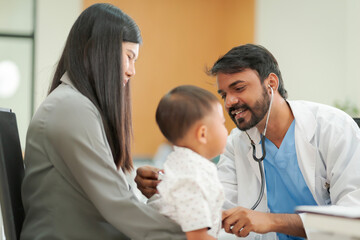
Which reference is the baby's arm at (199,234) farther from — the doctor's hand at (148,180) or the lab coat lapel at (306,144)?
the lab coat lapel at (306,144)

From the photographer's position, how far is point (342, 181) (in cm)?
159

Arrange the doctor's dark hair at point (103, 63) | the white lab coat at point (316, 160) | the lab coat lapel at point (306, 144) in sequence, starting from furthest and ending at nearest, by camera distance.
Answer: the lab coat lapel at point (306, 144) < the white lab coat at point (316, 160) < the doctor's dark hair at point (103, 63)

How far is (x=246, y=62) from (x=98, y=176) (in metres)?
0.91

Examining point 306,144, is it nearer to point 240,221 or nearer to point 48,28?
point 240,221

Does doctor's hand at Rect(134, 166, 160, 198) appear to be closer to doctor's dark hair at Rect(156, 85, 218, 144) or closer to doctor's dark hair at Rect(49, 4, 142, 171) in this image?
doctor's dark hair at Rect(49, 4, 142, 171)

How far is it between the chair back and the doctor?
0.84 metres

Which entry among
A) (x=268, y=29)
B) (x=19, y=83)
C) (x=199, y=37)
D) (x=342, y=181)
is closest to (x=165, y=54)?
(x=199, y=37)

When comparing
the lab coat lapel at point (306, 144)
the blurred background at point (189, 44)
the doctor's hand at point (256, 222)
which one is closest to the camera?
the doctor's hand at point (256, 222)

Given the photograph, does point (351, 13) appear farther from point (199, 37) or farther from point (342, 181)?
point (342, 181)

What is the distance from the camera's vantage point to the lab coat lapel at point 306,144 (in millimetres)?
1701

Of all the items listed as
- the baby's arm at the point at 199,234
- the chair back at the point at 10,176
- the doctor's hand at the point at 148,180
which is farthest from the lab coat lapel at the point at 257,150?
the chair back at the point at 10,176

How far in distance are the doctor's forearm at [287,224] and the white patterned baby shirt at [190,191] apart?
36cm

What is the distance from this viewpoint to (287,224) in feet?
4.96

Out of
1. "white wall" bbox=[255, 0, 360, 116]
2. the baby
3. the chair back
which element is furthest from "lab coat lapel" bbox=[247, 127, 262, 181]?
"white wall" bbox=[255, 0, 360, 116]
